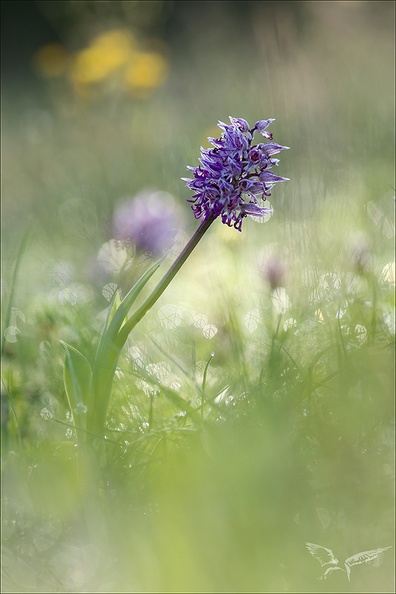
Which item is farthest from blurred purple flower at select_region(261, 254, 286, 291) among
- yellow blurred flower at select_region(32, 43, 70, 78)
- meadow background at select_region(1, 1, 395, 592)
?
yellow blurred flower at select_region(32, 43, 70, 78)

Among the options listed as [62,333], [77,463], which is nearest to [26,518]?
[77,463]

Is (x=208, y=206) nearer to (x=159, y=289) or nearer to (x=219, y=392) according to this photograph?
(x=159, y=289)

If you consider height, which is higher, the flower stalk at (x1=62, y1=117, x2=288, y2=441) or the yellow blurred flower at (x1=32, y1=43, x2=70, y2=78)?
the yellow blurred flower at (x1=32, y1=43, x2=70, y2=78)

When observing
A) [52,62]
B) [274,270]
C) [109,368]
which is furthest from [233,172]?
[52,62]

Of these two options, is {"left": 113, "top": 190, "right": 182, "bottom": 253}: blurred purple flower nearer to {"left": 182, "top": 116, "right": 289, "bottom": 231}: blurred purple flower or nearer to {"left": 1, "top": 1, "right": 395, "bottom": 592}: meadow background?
{"left": 1, "top": 1, "right": 395, "bottom": 592}: meadow background

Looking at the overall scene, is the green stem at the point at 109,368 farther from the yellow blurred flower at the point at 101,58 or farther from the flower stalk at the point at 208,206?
the yellow blurred flower at the point at 101,58
